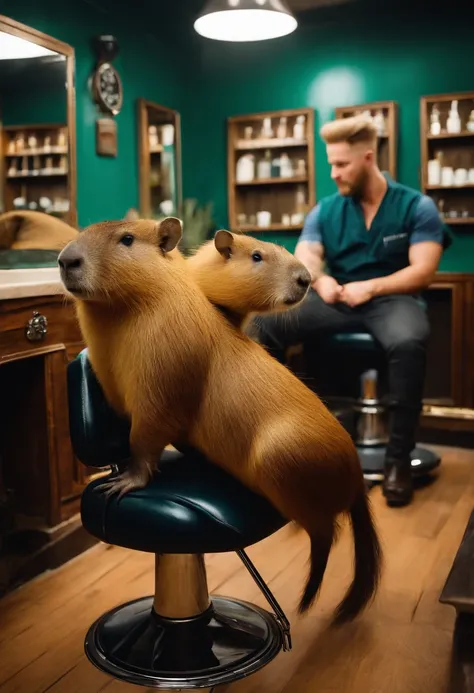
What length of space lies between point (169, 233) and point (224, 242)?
4.5 inches

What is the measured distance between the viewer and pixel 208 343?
1.46 m

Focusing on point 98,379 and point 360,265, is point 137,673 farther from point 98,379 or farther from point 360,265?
point 360,265

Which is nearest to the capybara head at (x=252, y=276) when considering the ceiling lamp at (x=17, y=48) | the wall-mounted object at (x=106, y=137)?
the ceiling lamp at (x=17, y=48)

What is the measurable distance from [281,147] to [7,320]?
123 inches

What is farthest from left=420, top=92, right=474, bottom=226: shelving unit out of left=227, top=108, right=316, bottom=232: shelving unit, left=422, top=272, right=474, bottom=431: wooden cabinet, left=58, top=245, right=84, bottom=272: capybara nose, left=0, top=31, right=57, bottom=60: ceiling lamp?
left=58, top=245, right=84, bottom=272: capybara nose

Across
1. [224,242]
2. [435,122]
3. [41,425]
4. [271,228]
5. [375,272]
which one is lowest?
[41,425]

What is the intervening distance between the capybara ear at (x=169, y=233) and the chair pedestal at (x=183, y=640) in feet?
2.44

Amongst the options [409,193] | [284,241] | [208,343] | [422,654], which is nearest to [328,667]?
[422,654]

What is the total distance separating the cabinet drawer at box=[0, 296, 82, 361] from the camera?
2131 millimetres

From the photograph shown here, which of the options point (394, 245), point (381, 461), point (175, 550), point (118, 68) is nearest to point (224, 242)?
point (175, 550)

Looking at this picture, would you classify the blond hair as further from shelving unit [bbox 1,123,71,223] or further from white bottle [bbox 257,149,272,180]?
white bottle [bbox 257,149,272,180]

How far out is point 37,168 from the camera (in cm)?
318

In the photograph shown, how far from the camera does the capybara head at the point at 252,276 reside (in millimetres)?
1466

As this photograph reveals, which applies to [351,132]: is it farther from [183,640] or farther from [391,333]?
[183,640]
